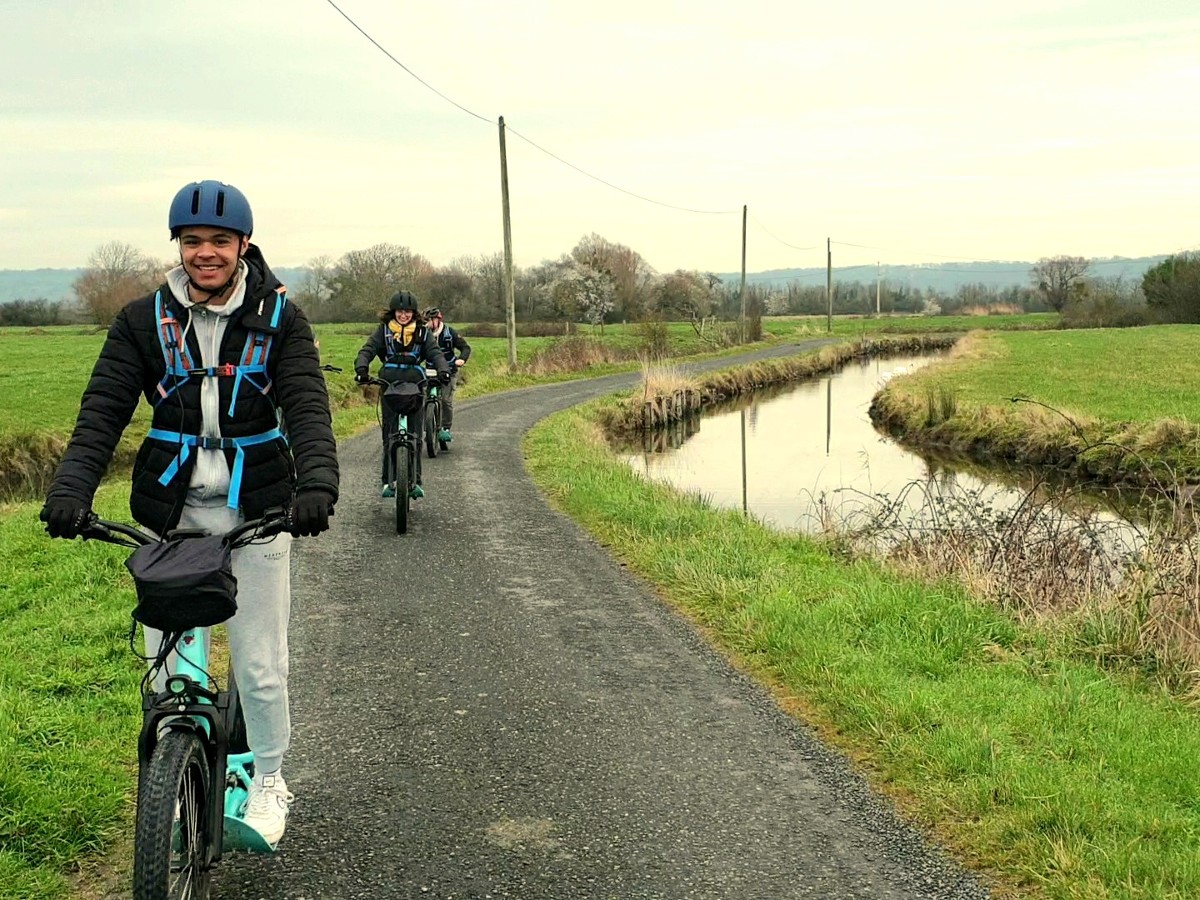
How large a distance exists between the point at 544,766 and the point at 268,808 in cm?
140

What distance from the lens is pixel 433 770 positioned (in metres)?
4.41

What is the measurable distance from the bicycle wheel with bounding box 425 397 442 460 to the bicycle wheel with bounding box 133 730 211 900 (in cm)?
1025

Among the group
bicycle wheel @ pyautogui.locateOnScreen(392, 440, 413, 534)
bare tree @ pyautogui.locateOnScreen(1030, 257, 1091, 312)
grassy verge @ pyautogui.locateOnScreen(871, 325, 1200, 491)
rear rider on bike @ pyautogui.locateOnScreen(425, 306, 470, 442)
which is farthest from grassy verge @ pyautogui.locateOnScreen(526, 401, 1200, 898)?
bare tree @ pyautogui.locateOnScreen(1030, 257, 1091, 312)

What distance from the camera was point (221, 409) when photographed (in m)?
3.19

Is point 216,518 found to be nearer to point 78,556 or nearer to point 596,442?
point 78,556

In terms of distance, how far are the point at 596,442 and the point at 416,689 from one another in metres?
12.7

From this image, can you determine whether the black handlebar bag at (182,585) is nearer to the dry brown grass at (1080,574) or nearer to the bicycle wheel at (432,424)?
the dry brown grass at (1080,574)

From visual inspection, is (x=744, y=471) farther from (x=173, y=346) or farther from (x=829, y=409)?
(x=173, y=346)

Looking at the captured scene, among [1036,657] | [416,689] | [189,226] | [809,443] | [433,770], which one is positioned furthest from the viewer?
[809,443]

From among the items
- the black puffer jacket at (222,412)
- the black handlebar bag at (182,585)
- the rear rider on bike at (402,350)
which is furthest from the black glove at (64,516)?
the rear rider on bike at (402,350)

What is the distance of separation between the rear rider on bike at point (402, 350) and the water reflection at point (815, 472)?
4.27m

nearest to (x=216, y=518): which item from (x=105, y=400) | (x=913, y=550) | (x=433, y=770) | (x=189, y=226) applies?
(x=105, y=400)

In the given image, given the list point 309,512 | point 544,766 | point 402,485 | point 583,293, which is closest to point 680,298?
point 583,293

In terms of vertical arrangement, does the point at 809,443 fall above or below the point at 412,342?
below
